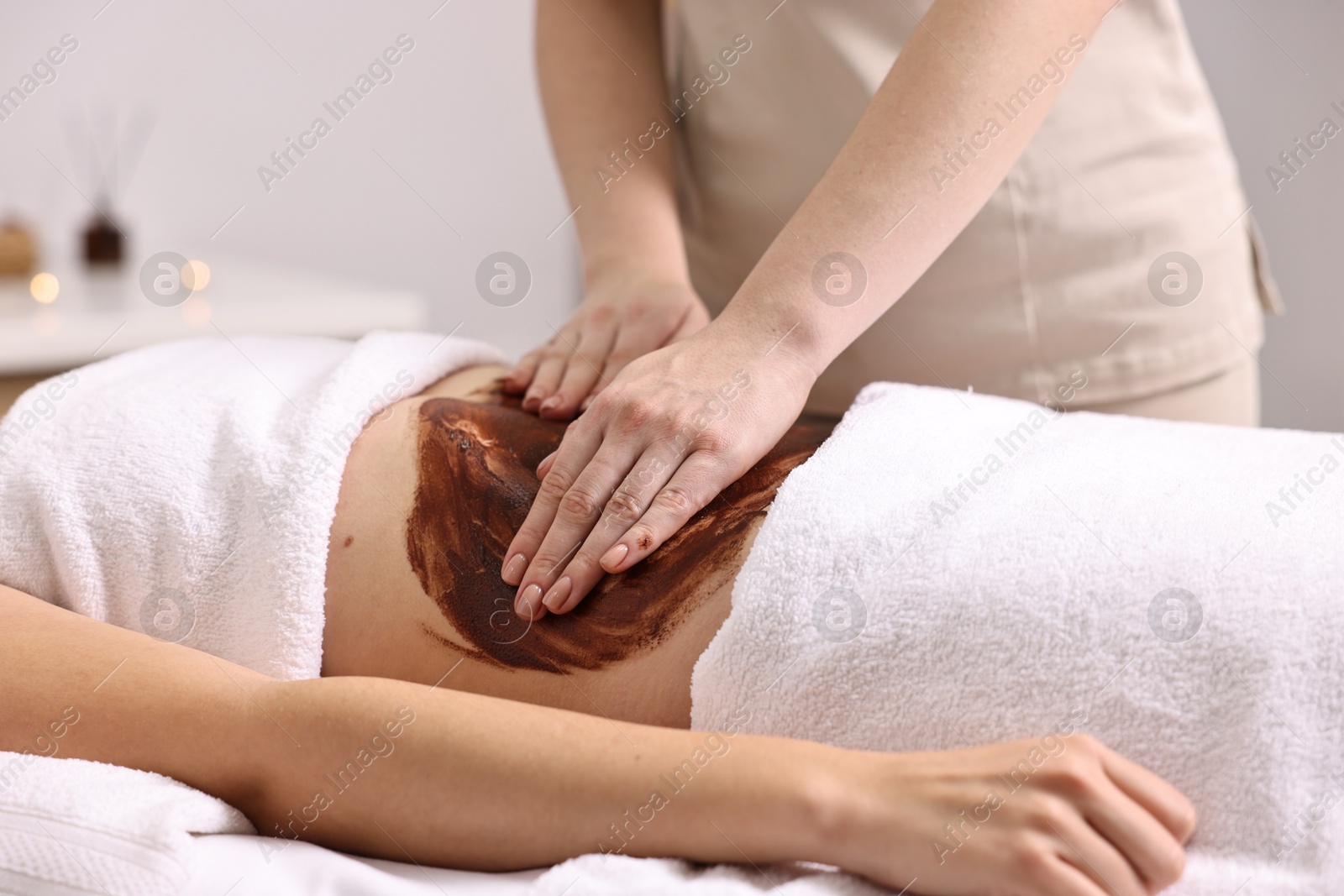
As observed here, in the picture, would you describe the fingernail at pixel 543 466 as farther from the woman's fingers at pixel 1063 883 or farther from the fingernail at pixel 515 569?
the woman's fingers at pixel 1063 883

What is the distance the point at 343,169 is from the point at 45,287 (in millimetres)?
751

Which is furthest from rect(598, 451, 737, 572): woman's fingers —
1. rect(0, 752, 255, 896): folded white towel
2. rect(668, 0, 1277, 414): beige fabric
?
rect(668, 0, 1277, 414): beige fabric

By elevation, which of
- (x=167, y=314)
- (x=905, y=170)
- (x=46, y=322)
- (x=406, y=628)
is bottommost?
(x=46, y=322)

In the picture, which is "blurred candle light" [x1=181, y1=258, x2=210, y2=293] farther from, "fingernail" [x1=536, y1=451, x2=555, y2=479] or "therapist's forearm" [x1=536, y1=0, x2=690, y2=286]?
"fingernail" [x1=536, y1=451, x2=555, y2=479]

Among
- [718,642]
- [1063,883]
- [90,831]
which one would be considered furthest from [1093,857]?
[90,831]

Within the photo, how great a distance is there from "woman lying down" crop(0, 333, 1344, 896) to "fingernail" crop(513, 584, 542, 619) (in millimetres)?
15

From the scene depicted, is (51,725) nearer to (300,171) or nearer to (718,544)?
(718,544)

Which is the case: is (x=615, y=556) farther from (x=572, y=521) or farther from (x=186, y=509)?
(x=186, y=509)

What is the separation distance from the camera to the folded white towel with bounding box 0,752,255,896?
61 cm

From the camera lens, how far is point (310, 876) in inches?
25.2

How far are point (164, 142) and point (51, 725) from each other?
2.15 metres

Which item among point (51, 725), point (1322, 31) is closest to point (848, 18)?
point (51, 725)

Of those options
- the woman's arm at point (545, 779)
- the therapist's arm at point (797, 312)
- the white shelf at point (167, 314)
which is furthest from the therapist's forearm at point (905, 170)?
the white shelf at point (167, 314)

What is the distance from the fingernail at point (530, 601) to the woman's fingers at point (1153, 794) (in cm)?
41
